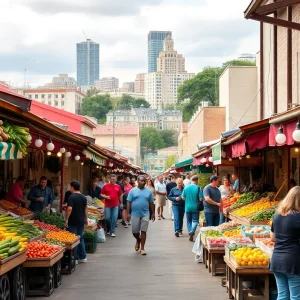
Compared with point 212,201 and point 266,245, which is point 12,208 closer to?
point 212,201

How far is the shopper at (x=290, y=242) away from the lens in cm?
768

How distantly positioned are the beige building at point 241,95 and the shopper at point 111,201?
2229cm

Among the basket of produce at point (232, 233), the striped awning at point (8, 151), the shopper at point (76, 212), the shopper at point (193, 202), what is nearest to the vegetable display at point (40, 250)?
the striped awning at point (8, 151)

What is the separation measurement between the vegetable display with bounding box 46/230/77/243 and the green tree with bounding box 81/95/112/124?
159677 millimetres

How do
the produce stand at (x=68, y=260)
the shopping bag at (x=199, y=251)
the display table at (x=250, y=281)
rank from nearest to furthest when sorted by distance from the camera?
the display table at (x=250, y=281) → the produce stand at (x=68, y=260) → the shopping bag at (x=199, y=251)

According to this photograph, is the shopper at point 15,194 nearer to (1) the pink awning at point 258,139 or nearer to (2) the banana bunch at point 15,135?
(2) the banana bunch at point 15,135

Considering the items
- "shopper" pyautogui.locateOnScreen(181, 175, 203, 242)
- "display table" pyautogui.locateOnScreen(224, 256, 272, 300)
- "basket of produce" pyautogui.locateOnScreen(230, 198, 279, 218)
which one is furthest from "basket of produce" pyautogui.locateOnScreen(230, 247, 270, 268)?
"shopper" pyautogui.locateOnScreen(181, 175, 203, 242)

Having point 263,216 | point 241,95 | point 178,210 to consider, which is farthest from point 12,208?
point 241,95

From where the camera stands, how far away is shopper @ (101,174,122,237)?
2034 centimetres

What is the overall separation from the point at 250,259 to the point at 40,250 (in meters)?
3.27

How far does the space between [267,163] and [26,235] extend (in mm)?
12528

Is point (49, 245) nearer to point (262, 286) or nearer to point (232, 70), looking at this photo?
point (262, 286)

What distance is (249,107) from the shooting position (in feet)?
141

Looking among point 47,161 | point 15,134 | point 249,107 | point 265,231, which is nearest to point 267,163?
point 47,161
